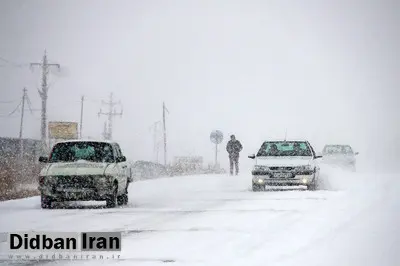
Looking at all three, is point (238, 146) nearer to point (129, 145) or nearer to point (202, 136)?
point (129, 145)

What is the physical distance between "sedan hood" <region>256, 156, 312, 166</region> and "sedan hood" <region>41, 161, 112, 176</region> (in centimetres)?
771

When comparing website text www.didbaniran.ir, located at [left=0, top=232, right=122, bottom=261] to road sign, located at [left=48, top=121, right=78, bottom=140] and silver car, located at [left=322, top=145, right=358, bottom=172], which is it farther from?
road sign, located at [left=48, top=121, right=78, bottom=140]

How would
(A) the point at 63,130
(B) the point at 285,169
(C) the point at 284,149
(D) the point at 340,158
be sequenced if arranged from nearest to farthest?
1. (B) the point at 285,169
2. (C) the point at 284,149
3. (D) the point at 340,158
4. (A) the point at 63,130

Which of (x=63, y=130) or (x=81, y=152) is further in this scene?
(x=63, y=130)

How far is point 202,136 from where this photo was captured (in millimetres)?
181125

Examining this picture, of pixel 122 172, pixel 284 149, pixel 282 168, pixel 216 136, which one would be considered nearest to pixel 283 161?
pixel 282 168

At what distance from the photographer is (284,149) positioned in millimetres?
28109

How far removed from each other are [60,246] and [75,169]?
8554mm

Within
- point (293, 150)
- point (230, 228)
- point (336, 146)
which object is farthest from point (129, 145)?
point (230, 228)

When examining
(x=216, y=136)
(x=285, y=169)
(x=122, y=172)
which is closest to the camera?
(x=122, y=172)

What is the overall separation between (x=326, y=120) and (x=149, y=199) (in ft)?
566

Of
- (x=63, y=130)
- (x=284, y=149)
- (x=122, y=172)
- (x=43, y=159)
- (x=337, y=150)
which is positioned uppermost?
(x=63, y=130)

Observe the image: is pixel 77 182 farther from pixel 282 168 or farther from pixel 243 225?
pixel 282 168

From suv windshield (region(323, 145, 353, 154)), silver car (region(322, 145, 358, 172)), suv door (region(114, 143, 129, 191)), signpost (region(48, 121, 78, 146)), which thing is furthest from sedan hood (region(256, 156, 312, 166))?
signpost (region(48, 121, 78, 146))
